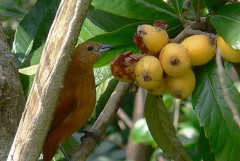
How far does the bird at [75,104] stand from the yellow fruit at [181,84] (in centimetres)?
72

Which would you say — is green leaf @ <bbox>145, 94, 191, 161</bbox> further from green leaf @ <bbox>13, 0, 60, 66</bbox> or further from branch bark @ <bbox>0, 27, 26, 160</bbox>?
green leaf @ <bbox>13, 0, 60, 66</bbox>

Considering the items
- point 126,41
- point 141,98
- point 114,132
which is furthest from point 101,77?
point 114,132

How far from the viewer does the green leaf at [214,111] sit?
6.45ft

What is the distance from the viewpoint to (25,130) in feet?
5.74

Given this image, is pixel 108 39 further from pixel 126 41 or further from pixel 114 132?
pixel 114 132

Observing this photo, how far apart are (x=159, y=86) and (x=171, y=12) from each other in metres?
0.33

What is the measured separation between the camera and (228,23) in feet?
6.33

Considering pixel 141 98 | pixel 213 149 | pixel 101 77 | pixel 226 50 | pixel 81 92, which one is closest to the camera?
pixel 226 50

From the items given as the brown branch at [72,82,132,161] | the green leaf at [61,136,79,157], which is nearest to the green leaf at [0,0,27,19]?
the green leaf at [61,136,79,157]

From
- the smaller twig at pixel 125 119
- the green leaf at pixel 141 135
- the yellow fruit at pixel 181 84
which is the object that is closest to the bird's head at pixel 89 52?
the yellow fruit at pixel 181 84

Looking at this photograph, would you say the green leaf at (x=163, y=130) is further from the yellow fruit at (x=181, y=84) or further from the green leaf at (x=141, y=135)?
the green leaf at (x=141, y=135)

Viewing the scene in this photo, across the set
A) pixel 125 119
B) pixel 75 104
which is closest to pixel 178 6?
pixel 75 104

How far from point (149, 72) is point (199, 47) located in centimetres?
17

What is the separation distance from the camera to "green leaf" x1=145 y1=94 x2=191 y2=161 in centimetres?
225
